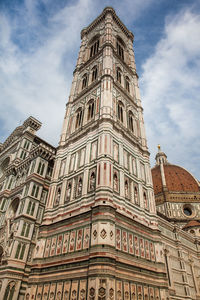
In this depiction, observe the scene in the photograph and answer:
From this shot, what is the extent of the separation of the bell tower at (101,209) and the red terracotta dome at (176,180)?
30.6 metres

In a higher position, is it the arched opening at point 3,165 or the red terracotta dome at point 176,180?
the red terracotta dome at point 176,180

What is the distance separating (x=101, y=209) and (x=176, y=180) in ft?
145

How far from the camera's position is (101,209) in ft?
43.1

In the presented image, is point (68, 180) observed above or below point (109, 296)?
above

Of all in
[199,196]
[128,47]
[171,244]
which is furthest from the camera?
[199,196]

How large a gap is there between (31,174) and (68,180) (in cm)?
401

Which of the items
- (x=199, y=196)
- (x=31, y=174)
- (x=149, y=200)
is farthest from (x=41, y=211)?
(x=199, y=196)

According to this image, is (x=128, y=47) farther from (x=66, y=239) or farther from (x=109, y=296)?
(x=109, y=296)

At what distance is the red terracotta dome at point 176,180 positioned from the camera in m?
49.6

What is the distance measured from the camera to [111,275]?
11.1 m

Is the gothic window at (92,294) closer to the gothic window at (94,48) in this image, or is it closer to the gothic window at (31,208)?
the gothic window at (31,208)

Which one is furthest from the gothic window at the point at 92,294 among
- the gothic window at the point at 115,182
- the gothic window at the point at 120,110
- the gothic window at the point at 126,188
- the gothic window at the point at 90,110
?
the gothic window at the point at 120,110

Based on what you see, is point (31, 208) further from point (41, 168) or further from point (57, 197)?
point (41, 168)

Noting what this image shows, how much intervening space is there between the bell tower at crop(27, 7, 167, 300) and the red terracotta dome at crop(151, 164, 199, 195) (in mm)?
30557
